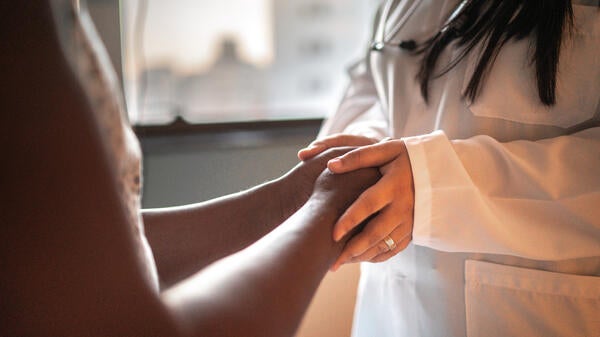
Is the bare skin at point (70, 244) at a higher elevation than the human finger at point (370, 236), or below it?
higher

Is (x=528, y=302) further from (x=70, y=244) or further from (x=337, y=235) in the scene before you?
(x=70, y=244)

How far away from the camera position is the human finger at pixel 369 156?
572mm

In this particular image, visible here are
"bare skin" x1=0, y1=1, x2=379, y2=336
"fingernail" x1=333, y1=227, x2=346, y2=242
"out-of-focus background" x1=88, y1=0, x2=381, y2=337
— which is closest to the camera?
"bare skin" x1=0, y1=1, x2=379, y2=336

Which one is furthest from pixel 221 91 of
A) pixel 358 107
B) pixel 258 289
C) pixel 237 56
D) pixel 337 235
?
pixel 258 289

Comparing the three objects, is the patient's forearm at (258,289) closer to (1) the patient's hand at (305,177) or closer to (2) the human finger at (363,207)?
(2) the human finger at (363,207)

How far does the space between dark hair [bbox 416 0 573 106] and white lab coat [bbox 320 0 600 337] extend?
15 mm

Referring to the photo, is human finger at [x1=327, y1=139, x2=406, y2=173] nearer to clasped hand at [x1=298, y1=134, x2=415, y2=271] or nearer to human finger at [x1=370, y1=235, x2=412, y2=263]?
clasped hand at [x1=298, y1=134, x2=415, y2=271]

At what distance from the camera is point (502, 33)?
613 mm

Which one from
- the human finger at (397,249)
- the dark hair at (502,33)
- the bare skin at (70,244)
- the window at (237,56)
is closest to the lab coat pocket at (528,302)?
the human finger at (397,249)

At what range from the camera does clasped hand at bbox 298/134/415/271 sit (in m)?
0.52

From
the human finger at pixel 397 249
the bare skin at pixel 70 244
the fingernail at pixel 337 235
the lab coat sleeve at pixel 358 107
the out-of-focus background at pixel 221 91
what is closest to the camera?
the bare skin at pixel 70 244

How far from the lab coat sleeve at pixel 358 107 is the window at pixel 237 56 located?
14 centimetres

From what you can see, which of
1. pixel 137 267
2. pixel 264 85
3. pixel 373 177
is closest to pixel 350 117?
pixel 373 177

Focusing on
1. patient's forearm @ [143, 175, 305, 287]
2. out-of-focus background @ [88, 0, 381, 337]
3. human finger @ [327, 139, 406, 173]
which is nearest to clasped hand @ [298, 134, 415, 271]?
human finger @ [327, 139, 406, 173]
